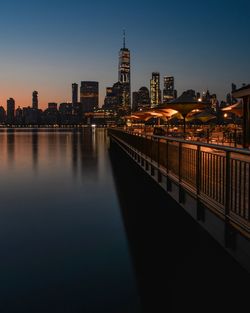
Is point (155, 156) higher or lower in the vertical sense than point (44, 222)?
higher

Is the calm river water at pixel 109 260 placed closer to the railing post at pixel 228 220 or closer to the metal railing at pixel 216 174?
the railing post at pixel 228 220

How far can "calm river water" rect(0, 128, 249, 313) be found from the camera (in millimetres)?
7805

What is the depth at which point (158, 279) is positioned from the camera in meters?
8.95

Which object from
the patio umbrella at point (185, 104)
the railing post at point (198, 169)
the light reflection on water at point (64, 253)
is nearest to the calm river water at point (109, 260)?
the light reflection on water at point (64, 253)

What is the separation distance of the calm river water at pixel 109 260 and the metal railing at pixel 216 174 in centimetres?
188

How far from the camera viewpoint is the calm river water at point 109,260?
7.80 meters

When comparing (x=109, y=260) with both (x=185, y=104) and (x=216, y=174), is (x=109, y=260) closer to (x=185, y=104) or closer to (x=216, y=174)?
(x=216, y=174)

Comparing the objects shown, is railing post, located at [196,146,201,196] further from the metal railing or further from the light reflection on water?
the light reflection on water

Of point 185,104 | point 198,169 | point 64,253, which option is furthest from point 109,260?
point 185,104

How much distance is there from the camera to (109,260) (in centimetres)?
1041

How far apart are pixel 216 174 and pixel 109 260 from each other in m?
4.23

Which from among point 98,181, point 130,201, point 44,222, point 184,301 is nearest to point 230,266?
point 184,301

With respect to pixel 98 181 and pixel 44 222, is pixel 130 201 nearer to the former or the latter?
pixel 44 222

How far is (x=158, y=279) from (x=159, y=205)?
9.17 metres
